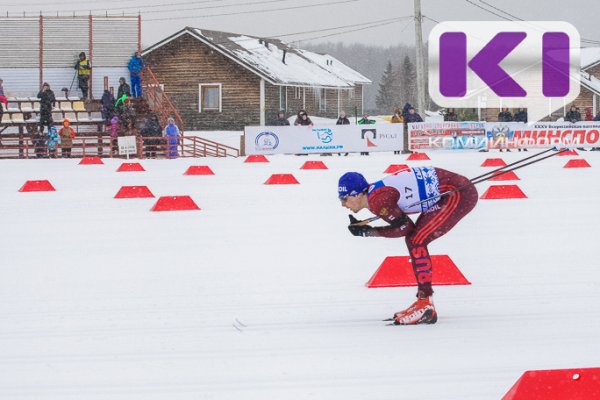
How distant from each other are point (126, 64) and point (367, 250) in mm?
29886

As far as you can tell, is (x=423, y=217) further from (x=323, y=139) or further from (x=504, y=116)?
(x=504, y=116)

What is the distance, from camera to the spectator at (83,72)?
37531 millimetres

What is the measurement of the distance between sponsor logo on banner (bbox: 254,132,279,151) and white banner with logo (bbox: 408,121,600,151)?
4.07 m

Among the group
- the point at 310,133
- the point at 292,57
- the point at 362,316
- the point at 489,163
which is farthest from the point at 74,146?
the point at 292,57

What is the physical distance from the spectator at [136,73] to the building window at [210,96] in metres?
15.2

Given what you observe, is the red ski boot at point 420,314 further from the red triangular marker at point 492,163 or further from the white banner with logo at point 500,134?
the white banner with logo at point 500,134

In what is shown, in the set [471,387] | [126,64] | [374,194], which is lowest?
[471,387]

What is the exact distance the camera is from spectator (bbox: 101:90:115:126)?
35.1 meters

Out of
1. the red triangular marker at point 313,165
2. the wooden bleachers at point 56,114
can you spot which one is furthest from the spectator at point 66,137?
the red triangular marker at point 313,165

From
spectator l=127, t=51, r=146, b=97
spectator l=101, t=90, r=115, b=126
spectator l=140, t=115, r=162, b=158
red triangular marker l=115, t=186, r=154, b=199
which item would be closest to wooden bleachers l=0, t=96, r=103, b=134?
spectator l=101, t=90, r=115, b=126

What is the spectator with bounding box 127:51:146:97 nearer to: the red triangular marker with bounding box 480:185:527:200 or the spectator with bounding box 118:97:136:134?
A: the spectator with bounding box 118:97:136:134

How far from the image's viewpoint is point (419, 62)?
4047cm

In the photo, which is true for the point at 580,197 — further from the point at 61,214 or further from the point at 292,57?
the point at 292,57

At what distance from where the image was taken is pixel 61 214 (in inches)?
565
